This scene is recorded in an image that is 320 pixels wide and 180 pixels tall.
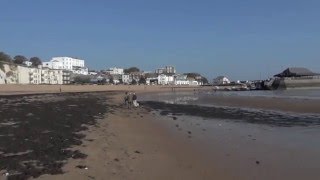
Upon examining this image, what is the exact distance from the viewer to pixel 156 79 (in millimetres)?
188125

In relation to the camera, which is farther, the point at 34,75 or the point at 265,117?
the point at 34,75

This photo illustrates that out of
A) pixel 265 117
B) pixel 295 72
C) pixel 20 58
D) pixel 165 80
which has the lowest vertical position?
pixel 265 117

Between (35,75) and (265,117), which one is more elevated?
(35,75)

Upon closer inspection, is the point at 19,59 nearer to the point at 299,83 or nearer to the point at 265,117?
the point at 299,83

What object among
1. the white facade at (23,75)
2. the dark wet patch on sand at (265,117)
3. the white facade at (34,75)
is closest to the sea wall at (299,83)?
the white facade at (23,75)

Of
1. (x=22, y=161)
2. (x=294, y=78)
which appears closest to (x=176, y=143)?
(x=22, y=161)

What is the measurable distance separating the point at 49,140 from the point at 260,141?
6.64 metres

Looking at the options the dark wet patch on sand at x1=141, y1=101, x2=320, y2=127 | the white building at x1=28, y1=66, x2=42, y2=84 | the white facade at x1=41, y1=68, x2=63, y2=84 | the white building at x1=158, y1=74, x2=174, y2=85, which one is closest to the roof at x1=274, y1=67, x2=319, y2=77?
the white building at x1=28, y1=66, x2=42, y2=84

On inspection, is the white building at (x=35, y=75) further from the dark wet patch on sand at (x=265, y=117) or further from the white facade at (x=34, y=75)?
the dark wet patch on sand at (x=265, y=117)

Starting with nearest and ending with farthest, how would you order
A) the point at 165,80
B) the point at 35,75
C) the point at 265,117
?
the point at 265,117, the point at 35,75, the point at 165,80

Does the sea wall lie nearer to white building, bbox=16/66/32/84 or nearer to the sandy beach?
white building, bbox=16/66/32/84

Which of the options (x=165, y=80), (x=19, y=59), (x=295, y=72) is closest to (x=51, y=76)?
(x=19, y=59)

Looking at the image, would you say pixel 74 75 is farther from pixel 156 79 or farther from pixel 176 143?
pixel 176 143

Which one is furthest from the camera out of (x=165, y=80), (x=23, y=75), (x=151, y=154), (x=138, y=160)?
(x=165, y=80)
